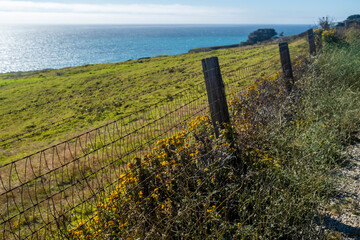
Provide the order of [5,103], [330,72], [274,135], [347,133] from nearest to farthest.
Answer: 1. [274,135]
2. [347,133]
3. [330,72]
4. [5,103]

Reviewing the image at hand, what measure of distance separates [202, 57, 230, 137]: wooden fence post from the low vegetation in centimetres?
16

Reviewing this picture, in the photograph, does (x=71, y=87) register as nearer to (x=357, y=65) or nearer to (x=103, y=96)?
(x=103, y=96)

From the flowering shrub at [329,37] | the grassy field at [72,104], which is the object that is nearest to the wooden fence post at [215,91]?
the grassy field at [72,104]

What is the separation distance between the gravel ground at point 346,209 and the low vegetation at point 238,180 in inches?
5.6

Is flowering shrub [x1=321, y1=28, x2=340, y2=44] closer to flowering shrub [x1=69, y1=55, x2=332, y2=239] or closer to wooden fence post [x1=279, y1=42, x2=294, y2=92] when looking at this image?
wooden fence post [x1=279, y1=42, x2=294, y2=92]

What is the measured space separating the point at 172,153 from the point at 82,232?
59.8 inches

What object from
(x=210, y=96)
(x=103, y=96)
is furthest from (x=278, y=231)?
(x=103, y=96)

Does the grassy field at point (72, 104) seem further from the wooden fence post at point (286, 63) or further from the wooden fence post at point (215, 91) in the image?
the wooden fence post at point (215, 91)

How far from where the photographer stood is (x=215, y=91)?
4141mm

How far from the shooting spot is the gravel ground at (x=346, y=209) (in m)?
3.01

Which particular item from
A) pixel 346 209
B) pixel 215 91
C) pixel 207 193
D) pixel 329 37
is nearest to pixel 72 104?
pixel 329 37

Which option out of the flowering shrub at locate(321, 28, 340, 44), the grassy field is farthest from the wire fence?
the flowering shrub at locate(321, 28, 340, 44)

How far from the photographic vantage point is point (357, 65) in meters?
7.64

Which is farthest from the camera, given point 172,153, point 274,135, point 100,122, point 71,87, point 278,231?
point 71,87
